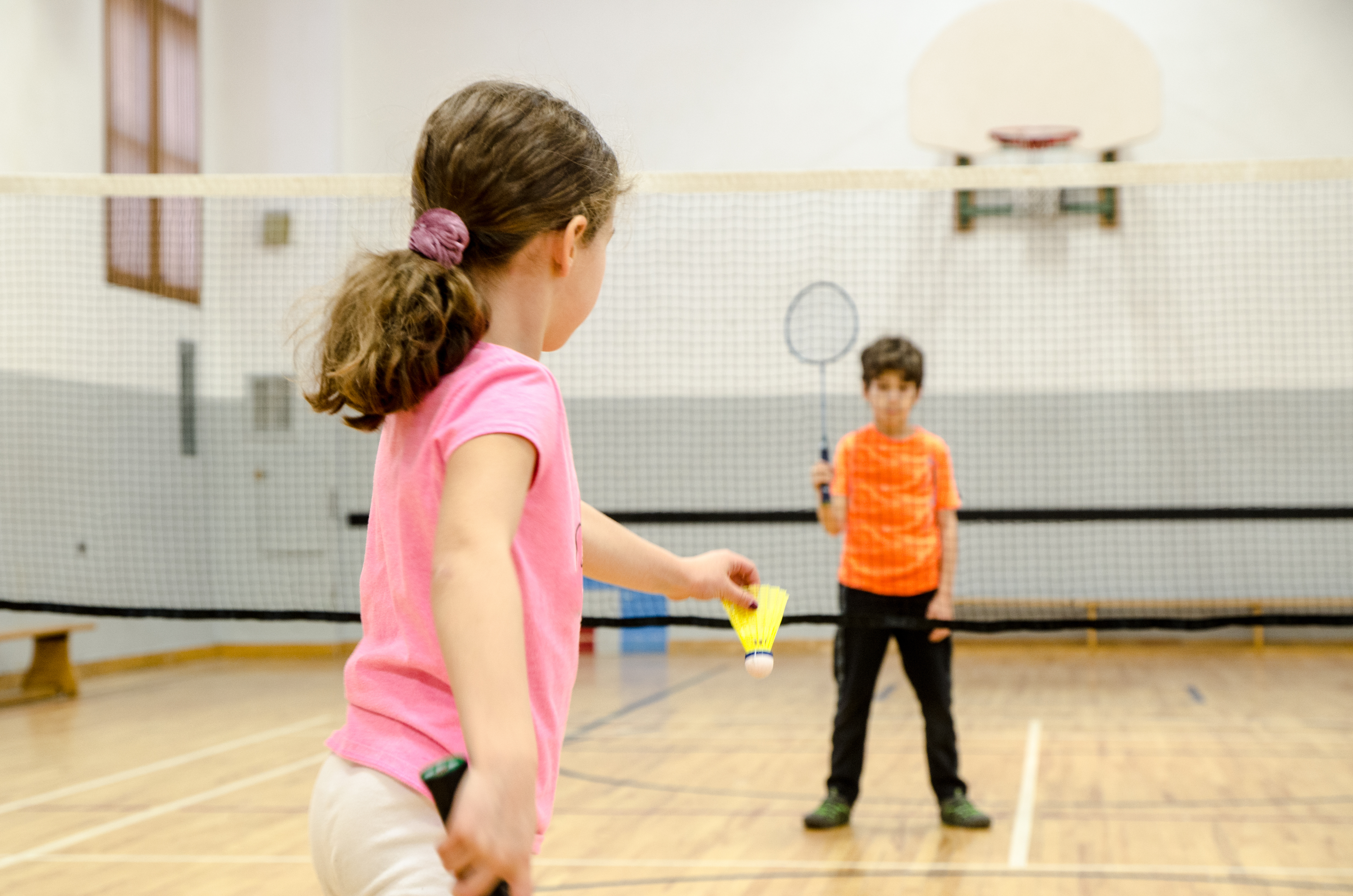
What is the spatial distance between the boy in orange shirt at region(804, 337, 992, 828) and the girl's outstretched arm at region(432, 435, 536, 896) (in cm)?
336

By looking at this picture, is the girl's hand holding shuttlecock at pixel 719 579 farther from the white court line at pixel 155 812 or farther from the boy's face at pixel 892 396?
the boy's face at pixel 892 396

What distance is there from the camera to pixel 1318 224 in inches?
368

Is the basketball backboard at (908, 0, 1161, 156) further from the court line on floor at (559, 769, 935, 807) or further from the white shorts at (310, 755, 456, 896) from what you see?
the white shorts at (310, 755, 456, 896)

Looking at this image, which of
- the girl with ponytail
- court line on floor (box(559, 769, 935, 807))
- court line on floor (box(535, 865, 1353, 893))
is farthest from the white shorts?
court line on floor (box(559, 769, 935, 807))

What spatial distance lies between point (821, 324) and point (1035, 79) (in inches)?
85.6

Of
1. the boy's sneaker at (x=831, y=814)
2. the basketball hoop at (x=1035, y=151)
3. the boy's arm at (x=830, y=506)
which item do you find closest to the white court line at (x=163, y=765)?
the boy's sneaker at (x=831, y=814)

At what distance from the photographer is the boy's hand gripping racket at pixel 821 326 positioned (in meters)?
8.42

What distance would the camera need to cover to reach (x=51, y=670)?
26.0 ft

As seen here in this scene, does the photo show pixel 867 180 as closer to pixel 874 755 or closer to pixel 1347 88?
pixel 874 755

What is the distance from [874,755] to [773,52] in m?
6.12

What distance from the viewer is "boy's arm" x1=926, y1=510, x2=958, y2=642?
14.0ft

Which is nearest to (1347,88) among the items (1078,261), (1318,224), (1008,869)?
(1318,224)

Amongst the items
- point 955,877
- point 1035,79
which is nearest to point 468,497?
point 955,877

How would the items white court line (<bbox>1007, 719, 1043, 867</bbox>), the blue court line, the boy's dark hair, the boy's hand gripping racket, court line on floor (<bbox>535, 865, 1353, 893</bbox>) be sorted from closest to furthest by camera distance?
court line on floor (<bbox>535, 865, 1353, 893</bbox>) < white court line (<bbox>1007, 719, 1043, 867</bbox>) < the boy's dark hair < the blue court line < the boy's hand gripping racket
